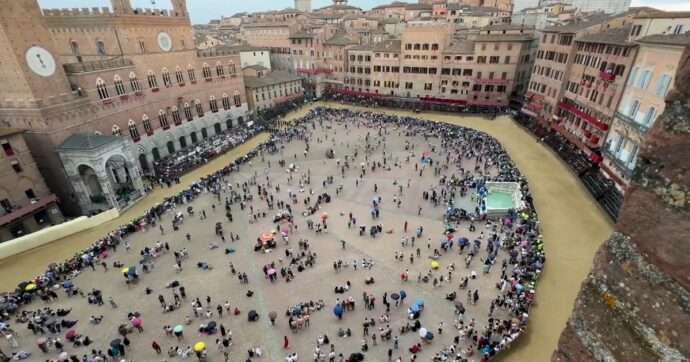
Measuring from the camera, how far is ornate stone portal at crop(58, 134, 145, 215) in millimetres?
39094

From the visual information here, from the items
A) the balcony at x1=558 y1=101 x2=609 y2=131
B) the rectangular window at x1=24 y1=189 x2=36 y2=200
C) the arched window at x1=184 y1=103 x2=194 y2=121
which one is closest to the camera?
the rectangular window at x1=24 y1=189 x2=36 y2=200

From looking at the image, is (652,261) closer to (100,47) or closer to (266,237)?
(266,237)

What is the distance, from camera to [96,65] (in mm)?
45000

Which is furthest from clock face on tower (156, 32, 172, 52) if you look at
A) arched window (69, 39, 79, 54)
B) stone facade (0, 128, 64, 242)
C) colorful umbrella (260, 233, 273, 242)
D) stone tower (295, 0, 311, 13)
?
stone tower (295, 0, 311, 13)

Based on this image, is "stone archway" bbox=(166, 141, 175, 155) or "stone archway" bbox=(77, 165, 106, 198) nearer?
"stone archway" bbox=(77, 165, 106, 198)

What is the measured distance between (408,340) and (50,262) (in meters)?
33.4

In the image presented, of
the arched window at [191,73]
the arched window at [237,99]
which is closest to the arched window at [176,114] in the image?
the arched window at [191,73]

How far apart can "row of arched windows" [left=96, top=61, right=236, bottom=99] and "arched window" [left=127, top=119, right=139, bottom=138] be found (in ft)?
13.4

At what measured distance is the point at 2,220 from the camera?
34344 millimetres

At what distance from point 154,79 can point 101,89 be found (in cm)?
892

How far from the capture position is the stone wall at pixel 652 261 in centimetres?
529

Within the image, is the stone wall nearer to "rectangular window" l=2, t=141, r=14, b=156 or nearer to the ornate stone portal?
the ornate stone portal

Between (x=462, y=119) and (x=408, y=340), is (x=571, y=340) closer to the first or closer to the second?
(x=408, y=340)

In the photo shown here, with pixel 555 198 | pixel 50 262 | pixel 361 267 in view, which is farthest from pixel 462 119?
pixel 50 262
